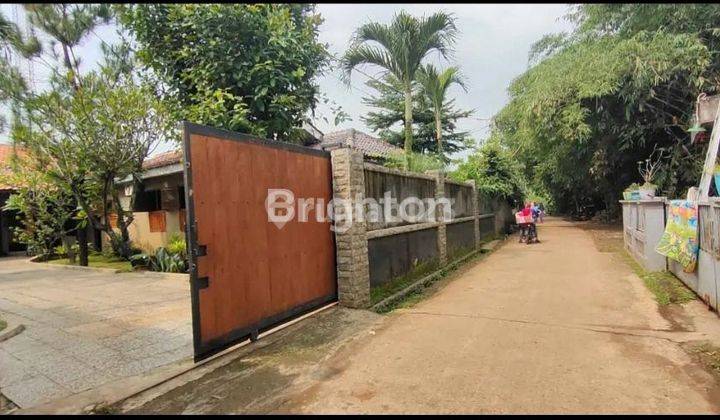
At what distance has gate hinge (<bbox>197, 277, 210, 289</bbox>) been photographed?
396 centimetres

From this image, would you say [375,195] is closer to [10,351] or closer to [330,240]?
[330,240]

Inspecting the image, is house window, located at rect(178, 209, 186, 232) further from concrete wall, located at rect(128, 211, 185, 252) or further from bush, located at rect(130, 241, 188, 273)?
bush, located at rect(130, 241, 188, 273)

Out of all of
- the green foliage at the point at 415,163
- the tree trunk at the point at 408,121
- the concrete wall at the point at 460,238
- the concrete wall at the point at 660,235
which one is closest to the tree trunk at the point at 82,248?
the green foliage at the point at 415,163

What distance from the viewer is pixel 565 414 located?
3033mm

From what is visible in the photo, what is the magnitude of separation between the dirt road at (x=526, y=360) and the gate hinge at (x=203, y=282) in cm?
139

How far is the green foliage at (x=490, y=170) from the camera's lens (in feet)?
50.2

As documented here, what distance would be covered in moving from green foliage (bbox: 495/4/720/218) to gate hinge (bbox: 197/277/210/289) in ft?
39.3

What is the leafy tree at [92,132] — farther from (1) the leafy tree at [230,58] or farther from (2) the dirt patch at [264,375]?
(2) the dirt patch at [264,375]

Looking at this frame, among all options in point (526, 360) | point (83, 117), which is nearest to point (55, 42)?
point (83, 117)

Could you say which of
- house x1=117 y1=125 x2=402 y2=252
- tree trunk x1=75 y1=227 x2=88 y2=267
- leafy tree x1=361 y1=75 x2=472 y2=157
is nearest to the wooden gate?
house x1=117 y1=125 x2=402 y2=252

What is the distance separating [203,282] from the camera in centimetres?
400

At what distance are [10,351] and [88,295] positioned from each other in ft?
11.1

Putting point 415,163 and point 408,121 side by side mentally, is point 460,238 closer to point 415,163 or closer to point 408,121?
point 415,163

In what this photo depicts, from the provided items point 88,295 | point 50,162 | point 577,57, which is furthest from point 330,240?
point 577,57
